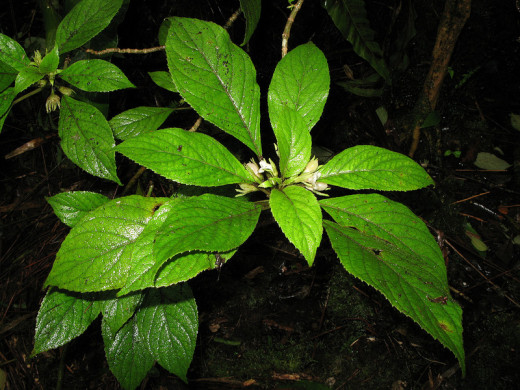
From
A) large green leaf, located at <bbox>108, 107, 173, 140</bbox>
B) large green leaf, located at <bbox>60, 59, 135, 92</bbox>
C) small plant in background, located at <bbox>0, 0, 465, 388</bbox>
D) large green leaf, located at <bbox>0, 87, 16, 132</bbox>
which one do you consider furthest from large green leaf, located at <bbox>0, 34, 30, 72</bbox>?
large green leaf, located at <bbox>108, 107, 173, 140</bbox>

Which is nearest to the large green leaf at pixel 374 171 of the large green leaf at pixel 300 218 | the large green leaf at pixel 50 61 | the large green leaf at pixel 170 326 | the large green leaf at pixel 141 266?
the large green leaf at pixel 300 218

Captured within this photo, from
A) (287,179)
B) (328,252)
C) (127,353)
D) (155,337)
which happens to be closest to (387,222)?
(287,179)

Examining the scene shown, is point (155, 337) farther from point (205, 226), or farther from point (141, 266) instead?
point (205, 226)

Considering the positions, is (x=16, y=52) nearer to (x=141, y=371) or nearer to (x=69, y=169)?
(x=69, y=169)

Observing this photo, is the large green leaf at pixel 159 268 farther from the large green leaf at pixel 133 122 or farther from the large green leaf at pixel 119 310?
the large green leaf at pixel 133 122

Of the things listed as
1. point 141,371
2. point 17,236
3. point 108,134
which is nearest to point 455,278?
point 141,371
